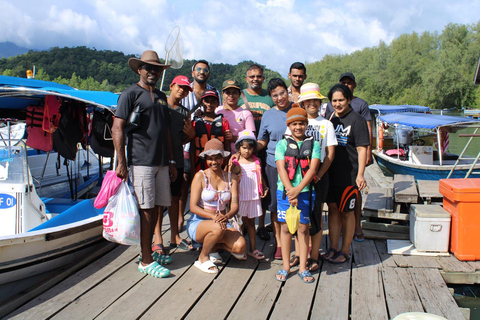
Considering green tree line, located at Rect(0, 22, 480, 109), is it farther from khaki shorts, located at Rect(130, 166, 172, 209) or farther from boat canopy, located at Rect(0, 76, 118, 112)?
khaki shorts, located at Rect(130, 166, 172, 209)

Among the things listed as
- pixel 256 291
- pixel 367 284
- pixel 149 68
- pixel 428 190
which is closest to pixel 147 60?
pixel 149 68

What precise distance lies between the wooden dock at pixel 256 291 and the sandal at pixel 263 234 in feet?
2.00

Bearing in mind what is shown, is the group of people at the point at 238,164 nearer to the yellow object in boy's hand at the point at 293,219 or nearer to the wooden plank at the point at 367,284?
the yellow object in boy's hand at the point at 293,219

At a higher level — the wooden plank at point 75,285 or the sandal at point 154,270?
Result: the sandal at point 154,270

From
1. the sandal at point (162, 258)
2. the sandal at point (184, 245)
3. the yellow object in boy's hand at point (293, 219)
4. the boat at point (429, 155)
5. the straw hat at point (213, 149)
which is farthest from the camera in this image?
the boat at point (429, 155)

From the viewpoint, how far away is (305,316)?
2.82 meters

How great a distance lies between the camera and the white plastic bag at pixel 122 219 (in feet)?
10.8

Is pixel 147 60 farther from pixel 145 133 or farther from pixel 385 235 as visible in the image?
pixel 385 235

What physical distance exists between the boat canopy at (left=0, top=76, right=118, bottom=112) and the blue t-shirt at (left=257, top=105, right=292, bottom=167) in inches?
78.2

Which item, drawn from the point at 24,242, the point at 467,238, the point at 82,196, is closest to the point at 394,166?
the point at 467,238

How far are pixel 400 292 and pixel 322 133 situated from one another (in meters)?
1.55

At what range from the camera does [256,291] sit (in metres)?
3.21

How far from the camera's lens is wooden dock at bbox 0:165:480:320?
2.89 metres

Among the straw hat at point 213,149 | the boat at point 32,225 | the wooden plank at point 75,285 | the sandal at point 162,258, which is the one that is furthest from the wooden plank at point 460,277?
the boat at point 32,225
